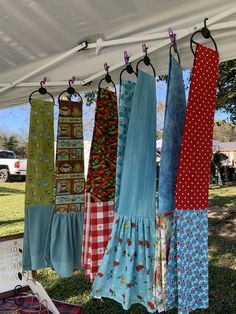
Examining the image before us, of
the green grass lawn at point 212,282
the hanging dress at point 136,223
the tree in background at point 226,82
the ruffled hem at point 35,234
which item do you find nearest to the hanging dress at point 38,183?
the ruffled hem at point 35,234

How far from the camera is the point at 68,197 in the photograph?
6.59 feet

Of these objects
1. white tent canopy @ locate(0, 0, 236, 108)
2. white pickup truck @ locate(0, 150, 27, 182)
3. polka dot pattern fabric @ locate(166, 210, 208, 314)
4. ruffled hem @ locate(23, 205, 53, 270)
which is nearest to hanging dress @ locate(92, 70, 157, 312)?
polka dot pattern fabric @ locate(166, 210, 208, 314)

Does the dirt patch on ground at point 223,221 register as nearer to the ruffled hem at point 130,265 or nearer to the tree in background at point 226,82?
the tree in background at point 226,82

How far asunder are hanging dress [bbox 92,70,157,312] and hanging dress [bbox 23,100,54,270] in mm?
767

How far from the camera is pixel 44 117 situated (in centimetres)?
216

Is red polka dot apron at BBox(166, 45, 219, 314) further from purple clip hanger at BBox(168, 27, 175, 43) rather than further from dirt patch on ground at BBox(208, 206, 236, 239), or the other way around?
dirt patch on ground at BBox(208, 206, 236, 239)

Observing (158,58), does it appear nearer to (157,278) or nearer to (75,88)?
(75,88)

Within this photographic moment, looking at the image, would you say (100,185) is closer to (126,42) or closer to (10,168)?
(126,42)

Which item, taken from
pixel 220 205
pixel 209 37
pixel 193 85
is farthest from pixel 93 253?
pixel 220 205

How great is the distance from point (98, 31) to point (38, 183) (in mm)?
1020

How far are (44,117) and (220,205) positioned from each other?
754 centimetres

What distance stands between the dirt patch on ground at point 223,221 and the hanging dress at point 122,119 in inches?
196

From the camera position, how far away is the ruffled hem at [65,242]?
1903 mm

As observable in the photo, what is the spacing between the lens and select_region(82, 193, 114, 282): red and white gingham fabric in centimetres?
161
